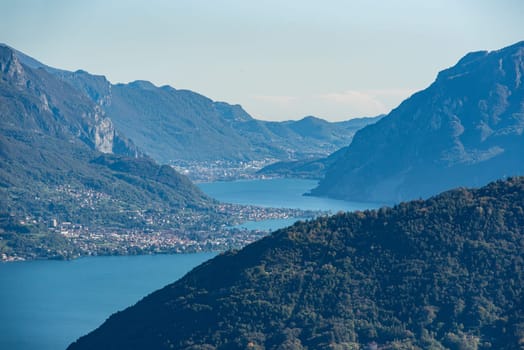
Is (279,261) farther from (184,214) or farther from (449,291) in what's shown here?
(184,214)

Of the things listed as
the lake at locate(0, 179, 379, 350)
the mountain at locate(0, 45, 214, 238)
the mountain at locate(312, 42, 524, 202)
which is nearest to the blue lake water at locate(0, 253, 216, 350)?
the lake at locate(0, 179, 379, 350)

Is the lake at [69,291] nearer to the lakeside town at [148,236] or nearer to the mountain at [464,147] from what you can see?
the lakeside town at [148,236]

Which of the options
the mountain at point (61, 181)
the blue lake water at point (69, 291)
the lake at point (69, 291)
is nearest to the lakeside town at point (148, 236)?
the mountain at point (61, 181)

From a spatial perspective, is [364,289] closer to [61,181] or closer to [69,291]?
[69,291]

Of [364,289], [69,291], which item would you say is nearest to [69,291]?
[69,291]

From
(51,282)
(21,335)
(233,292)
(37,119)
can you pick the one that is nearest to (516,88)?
(37,119)
